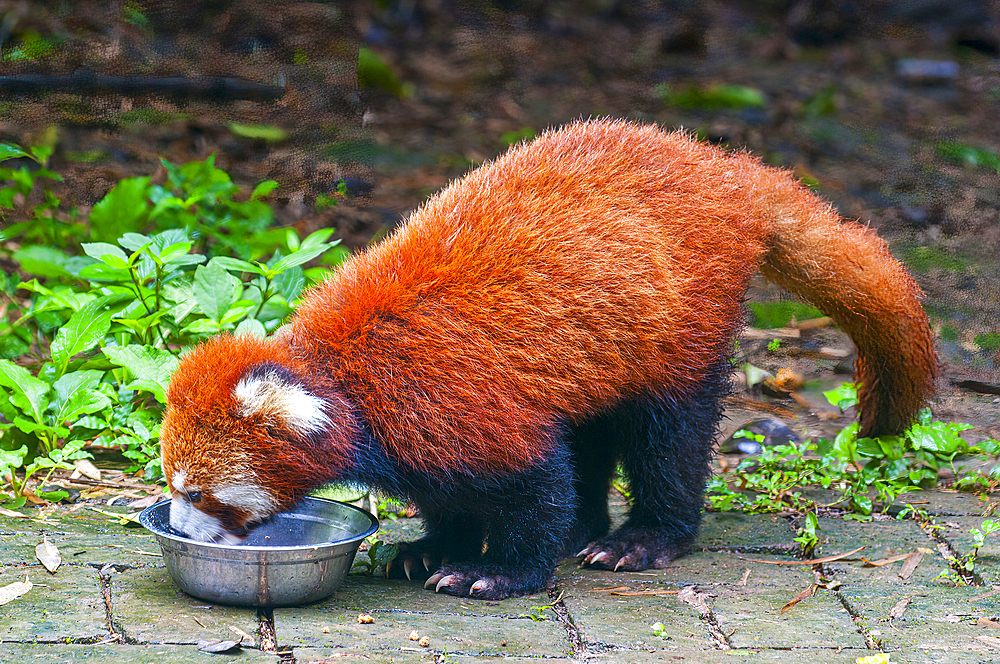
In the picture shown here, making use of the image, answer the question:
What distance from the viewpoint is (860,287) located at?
14.2 ft

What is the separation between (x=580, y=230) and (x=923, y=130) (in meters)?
6.89

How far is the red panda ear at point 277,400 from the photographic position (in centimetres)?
326

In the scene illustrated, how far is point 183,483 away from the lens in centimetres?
333

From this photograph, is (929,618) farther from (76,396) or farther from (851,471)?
(76,396)

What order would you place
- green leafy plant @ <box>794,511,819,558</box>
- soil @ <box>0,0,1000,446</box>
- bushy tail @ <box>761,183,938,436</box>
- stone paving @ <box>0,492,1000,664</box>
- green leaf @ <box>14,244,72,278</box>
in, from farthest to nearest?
soil @ <box>0,0,1000,446</box>, green leaf @ <box>14,244,72,278</box>, bushy tail @ <box>761,183,938,436</box>, green leafy plant @ <box>794,511,819,558</box>, stone paving @ <box>0,492,1000,664</box>

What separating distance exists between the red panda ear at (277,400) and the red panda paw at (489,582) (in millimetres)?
813

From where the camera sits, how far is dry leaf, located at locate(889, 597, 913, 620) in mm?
3564

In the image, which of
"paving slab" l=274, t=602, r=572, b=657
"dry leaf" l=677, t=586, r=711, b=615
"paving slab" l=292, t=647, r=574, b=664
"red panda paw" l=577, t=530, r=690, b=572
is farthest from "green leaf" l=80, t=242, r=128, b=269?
"dry leaf" l=677, t=586, r=711, b=615

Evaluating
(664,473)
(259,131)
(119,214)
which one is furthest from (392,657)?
(259,131)

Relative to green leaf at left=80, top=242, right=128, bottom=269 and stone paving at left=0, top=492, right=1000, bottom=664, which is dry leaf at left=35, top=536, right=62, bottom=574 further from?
green leaf at left=80, top=242, right=128, bottom=269

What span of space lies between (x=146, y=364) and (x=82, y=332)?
426mm

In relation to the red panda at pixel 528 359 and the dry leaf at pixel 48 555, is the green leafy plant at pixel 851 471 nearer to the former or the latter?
the red panda at pixel 528 359

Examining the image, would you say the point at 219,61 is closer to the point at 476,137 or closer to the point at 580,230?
the point at 476,137

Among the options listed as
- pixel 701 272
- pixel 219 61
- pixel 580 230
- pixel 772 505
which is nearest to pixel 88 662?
pixel 580 230
